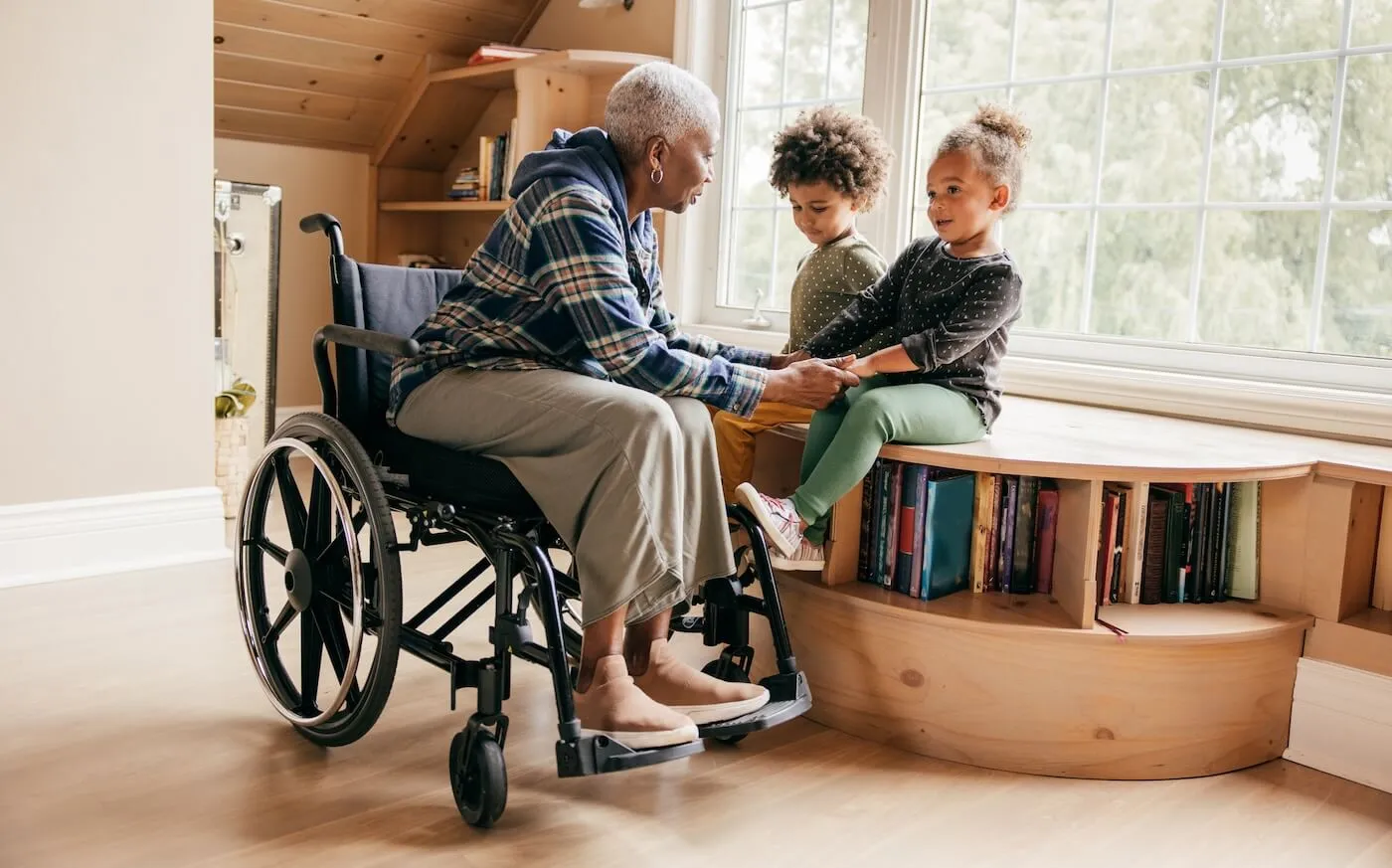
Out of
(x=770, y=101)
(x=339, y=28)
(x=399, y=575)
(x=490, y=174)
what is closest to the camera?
(x=399, y=575)

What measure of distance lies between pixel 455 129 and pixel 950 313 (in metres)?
3.01

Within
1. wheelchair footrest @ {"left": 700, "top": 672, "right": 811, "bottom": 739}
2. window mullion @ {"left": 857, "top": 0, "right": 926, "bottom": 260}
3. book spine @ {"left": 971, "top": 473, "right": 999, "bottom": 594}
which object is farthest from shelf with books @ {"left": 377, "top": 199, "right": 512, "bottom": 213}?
wheelchair footrest @ {"left": 700, "top": 672, "right": 811, "bottom": 739}

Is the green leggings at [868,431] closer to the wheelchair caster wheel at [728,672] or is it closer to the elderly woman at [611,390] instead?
the elderly woman at [611,390]

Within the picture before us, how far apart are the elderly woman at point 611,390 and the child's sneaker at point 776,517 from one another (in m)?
0.18

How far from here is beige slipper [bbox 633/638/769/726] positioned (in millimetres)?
1743

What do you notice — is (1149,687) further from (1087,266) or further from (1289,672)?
(1087,266)

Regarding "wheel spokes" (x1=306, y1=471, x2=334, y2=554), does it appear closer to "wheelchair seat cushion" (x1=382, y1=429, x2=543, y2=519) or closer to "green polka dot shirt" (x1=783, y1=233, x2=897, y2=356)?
"wheelchair seat cushion" (x1=382, y1=429, x2=543, y2=519)

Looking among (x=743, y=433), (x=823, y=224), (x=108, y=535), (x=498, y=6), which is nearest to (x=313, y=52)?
(x=498, y=6)

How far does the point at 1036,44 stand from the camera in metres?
2.98

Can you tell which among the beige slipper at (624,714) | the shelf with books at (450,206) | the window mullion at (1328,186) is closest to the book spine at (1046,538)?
the beige slipper at (624,714)

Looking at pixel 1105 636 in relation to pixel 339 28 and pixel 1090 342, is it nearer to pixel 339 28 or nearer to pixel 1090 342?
pixel 1090 342

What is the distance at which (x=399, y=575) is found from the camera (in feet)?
5.58

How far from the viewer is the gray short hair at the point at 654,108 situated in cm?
185

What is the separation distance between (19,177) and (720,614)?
1952mm
